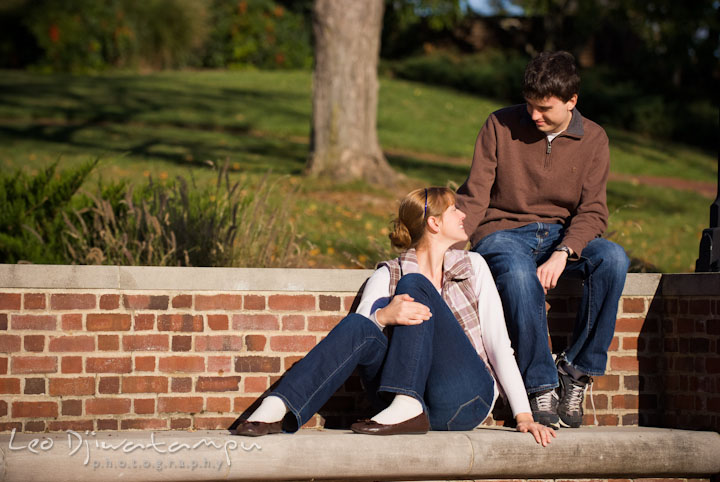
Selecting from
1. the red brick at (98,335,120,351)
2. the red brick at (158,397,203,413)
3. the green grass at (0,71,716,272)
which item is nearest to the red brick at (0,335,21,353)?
the red brick at (98,335,120,351)

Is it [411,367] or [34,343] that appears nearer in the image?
[411,367]

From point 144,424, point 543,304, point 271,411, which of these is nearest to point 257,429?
point 271,411

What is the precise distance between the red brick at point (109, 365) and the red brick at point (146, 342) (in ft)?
0.20

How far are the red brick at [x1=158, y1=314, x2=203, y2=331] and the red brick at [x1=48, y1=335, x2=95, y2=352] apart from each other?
0.33 meters

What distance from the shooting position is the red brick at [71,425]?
150 inches

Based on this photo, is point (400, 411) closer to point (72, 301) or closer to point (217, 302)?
point (217, 302)

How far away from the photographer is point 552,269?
3771 millimetres

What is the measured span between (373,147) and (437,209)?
5.69 meters

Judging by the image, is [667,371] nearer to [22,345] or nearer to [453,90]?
[22,345]

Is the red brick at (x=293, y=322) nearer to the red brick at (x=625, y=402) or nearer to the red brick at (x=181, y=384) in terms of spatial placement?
the red brick at (x=181, y=384)

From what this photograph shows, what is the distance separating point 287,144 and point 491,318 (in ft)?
33.5

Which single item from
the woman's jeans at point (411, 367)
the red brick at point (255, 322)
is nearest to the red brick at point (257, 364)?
the red brick at point (255, 322)

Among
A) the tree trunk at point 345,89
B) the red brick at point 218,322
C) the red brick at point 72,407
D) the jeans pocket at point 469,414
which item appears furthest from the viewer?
the tree trunk at point 345,89

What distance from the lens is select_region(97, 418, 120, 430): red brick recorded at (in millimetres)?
3865
